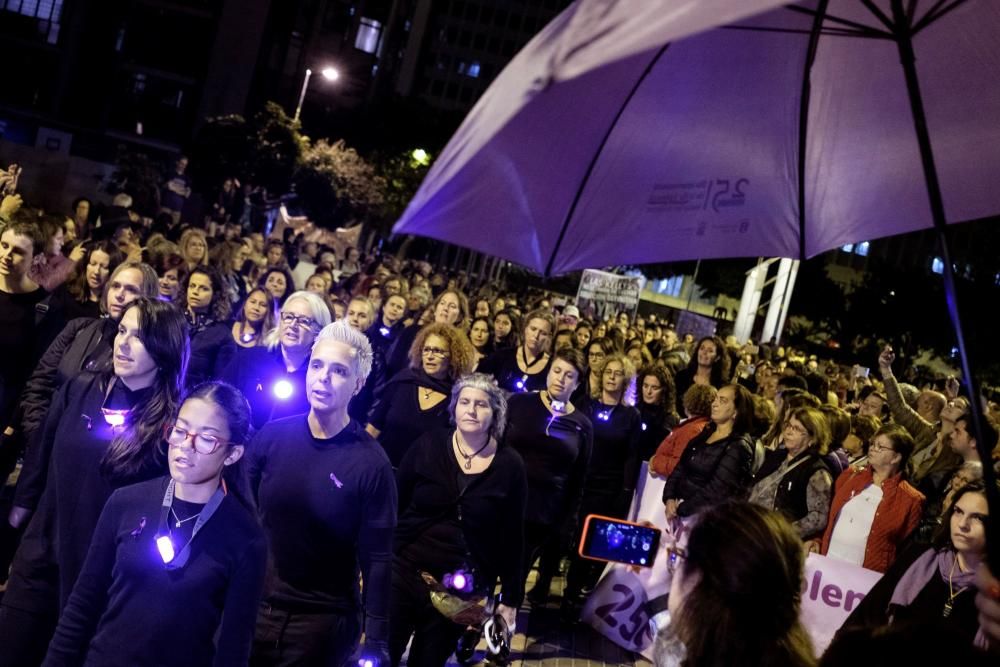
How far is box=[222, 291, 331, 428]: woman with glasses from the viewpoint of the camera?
6.49m

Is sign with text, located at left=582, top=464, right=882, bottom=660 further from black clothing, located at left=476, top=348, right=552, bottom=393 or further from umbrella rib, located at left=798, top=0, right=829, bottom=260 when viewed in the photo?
umbrella rib, located at left=798, top=0, right=829, bottom=260

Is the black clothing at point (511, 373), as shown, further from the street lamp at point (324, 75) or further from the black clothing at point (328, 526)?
the street lamp at point (324, 75)

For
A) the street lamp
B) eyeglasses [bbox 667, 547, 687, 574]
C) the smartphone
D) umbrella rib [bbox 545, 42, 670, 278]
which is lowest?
the smartphone

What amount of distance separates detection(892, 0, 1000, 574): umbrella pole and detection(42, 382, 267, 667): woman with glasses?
257 centimetres

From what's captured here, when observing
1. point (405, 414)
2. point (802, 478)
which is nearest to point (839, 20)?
point (405, 414)

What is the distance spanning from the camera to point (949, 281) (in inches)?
112

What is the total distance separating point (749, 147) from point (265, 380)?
4020 mm

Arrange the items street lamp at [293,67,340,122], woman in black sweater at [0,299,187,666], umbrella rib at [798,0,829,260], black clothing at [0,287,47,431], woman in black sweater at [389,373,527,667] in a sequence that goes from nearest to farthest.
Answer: umbrella rib at [798,0,829,260], woman in black sweater at [0,299,187,666], woman in black sweater at [389,373,527,667], black clothing at [0,287,47,431], street lamp at [293,67,340,122]

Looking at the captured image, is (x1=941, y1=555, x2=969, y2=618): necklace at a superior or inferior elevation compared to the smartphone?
inferior

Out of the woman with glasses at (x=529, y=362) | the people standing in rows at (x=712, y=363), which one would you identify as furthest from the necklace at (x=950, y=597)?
the people standing in rows at (x=712, y=363)

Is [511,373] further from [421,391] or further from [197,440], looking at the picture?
[197,440]

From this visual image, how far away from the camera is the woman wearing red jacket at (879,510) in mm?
7395

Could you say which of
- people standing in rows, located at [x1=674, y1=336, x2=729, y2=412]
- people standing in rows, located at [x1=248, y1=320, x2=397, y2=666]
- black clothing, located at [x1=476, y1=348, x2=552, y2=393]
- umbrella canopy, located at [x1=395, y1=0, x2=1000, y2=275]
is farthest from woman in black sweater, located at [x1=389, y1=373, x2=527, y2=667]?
people standing in rows, located at [x1=674, y1=336, x2=729, y2=412]

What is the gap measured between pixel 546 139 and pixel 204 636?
2.22 metres
